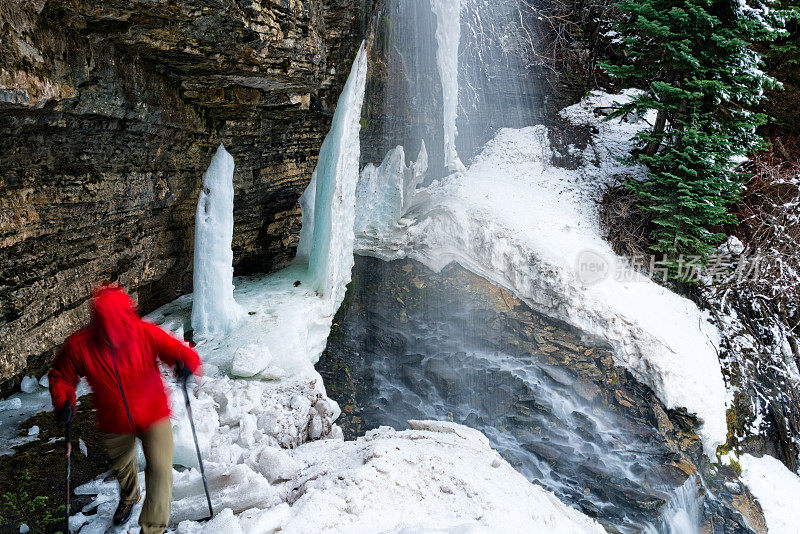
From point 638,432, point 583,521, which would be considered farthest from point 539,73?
point 583,521

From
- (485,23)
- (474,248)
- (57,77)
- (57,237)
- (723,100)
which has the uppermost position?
(485,23)

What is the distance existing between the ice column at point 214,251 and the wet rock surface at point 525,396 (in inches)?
95.2

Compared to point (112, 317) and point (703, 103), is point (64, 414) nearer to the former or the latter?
point (112, 317)

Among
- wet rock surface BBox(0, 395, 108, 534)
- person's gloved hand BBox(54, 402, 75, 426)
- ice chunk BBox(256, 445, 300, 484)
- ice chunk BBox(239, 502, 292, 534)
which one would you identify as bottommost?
wet rock surface BBox(0, 395, 108, 534)

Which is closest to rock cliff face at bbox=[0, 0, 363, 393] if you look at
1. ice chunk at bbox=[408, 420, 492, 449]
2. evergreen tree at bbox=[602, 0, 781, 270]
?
ice chunk at bbox=[408, 420, 492, 449]

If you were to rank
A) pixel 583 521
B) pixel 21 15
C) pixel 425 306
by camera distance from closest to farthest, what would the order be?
1. pixel 21 15
2. pixel 583 521
3. pixel 425 306

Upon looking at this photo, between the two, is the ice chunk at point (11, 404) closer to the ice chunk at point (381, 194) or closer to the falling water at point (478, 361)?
the falling water at point (478, 361)

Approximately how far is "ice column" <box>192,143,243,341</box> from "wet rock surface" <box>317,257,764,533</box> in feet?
7.94

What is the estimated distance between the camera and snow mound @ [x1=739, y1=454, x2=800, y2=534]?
676 centimetres

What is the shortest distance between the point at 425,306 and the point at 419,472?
19.8ft

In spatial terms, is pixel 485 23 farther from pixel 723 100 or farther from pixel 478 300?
pixel 478 300

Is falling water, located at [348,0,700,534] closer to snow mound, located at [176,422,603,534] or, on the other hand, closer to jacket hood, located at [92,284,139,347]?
snow mound, located at [176,422,603,534]

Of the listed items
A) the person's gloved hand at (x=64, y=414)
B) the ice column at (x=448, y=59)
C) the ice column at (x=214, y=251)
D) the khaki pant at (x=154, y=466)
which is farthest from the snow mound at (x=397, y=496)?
the ice column at (x=448, y=59)

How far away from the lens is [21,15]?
9.13 feet
